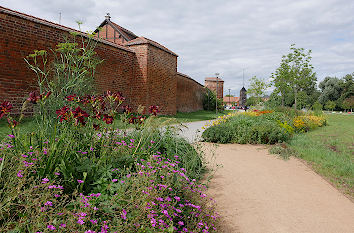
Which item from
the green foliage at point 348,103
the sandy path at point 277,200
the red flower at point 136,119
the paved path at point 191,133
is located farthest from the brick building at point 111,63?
the green foliage at point 348,103

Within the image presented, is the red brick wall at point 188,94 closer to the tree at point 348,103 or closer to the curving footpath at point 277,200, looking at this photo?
the curving footpath at point 277,200

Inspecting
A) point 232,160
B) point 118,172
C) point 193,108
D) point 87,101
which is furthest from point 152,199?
point 193,108

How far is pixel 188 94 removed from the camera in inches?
866

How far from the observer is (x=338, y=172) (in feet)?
13.5

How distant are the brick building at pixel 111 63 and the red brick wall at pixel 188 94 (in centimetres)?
9

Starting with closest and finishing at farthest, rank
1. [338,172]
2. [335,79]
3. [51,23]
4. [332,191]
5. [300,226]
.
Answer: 1. [300,226]
2. [332,191]
3. [338,172]
4. [51,23]
5. [335,79]

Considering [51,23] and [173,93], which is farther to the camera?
[173,93]

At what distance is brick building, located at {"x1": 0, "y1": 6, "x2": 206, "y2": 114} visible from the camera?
24.2 ft

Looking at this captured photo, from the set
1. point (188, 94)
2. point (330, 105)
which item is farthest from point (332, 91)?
point (188, 94)

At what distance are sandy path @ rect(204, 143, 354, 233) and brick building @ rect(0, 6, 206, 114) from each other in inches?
123

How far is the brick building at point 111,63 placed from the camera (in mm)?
7379

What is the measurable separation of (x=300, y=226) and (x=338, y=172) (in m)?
2.33

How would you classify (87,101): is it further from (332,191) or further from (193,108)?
(193,108)

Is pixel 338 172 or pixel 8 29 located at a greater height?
pixel 8 29
